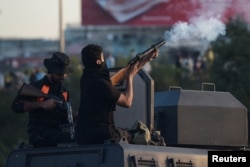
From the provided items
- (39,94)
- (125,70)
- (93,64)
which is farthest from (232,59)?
(93,64)

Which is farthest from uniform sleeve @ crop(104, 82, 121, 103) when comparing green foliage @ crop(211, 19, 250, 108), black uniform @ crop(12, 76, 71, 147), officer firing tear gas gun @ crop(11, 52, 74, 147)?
green foliage @ crop(211, 19, 250, 108)

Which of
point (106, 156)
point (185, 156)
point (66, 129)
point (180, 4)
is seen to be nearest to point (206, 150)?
point (185, 156)

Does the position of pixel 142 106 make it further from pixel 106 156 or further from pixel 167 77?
pixel 167 77

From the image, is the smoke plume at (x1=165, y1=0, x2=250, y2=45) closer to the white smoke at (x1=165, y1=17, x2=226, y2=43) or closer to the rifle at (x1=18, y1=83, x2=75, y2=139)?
the white smoke at (x1=165, y1=17, x2=226, y2=43)

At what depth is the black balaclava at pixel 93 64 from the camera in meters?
10.5

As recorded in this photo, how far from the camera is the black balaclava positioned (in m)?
10.5

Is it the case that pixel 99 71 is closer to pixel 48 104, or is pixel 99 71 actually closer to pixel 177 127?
pixel 177 127

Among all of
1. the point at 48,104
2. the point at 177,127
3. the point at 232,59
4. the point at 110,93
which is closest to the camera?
the point at 110,93

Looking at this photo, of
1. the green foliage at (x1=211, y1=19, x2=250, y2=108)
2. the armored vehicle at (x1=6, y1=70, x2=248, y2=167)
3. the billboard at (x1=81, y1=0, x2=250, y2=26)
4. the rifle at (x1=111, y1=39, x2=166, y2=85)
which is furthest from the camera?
the billboard at (x1=81, y1=0, x2=250, y2=26)

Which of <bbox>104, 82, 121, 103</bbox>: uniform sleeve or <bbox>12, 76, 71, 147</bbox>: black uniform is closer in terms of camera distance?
<bbox>104, 82, 121, 103</bbox>: uniform sleeve

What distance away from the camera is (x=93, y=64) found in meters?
10.5

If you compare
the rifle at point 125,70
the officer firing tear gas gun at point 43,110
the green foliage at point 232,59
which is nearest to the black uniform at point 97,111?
the rifle at point 125,70

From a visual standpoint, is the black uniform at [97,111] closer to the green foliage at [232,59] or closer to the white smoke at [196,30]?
the white smoke at [196,30]

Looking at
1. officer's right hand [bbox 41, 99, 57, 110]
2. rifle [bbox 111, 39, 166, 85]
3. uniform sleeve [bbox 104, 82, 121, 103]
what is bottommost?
officer's right hand [bbox 41, 99, 57, 110]
